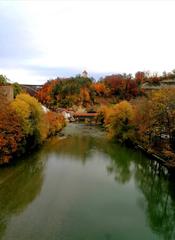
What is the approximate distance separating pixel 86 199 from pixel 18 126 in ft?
25.7

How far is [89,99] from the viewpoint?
245 ft

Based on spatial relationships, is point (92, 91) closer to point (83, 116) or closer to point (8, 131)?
point (83, 116)

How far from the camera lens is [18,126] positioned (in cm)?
1977

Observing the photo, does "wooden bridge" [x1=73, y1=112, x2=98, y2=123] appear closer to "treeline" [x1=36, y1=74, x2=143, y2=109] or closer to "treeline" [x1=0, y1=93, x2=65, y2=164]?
"treeline" [x1=36, y1=74, x2=143, y2=109]

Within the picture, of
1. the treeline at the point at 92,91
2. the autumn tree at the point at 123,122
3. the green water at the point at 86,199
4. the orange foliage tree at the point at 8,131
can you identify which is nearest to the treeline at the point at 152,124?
the autumn tree at the point at 123,122

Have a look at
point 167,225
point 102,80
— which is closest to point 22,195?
point 167,225

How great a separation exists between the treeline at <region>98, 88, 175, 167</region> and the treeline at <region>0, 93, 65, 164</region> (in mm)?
7932

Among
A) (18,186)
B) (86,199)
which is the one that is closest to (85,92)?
(18,186)

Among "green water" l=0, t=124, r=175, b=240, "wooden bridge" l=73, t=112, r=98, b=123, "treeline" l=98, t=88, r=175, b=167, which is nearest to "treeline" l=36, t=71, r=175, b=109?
"wooden bridge" l=73, t=112, r=98, b=123

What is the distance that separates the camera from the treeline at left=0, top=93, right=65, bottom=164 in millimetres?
17859

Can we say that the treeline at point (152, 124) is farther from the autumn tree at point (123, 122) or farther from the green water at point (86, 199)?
the green water at point (86, 199)

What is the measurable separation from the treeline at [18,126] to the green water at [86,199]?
3.58 ft

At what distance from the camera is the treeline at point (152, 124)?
19984 millimetres

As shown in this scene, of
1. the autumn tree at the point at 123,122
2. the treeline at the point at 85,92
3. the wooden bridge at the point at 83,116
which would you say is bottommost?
the wooden bridge at the point at 83,116
